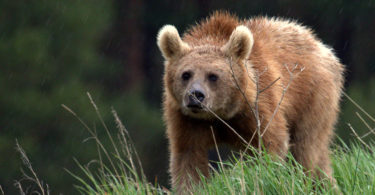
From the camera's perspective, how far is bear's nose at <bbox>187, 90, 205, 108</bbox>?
514cm

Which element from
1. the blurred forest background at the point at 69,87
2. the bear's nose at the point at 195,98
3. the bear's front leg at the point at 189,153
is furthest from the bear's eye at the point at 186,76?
the blurred forest background at the point at 69,87

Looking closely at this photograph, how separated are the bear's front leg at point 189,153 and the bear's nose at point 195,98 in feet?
1.41

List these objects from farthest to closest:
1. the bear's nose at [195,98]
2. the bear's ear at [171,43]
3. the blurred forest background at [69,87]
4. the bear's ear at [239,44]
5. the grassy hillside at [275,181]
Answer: the blurred forest background at [69,87]
the bear's ear at [171,43]
the bear's ear at [239,44]
the bear's nose at [195,98]
the grassy hillside at [275,181]

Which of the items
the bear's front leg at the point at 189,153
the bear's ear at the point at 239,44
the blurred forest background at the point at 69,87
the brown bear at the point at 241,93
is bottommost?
the blurred forest background at the point at 69,87

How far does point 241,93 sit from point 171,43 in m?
0.70

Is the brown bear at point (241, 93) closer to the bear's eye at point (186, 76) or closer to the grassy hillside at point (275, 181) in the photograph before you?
the bear's eye at point (186, 76)

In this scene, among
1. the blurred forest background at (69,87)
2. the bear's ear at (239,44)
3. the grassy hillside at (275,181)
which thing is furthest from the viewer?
the blurred forest background at (69,87)

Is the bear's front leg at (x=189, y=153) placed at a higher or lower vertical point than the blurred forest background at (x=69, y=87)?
higher

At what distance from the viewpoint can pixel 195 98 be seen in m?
5.16

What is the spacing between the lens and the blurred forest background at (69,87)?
13.3 meters

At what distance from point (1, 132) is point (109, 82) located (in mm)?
3308

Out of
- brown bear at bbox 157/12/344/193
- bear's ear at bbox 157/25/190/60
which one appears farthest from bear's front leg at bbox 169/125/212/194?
bear's ear at bbox 157/25/190/60

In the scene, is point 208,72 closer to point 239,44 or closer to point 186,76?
point 186,76

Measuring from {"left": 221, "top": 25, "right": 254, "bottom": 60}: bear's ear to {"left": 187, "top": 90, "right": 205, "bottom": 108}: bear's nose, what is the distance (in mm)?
540
